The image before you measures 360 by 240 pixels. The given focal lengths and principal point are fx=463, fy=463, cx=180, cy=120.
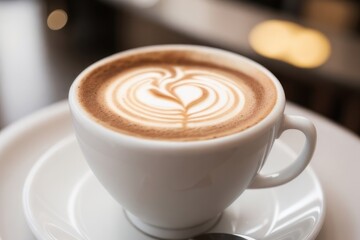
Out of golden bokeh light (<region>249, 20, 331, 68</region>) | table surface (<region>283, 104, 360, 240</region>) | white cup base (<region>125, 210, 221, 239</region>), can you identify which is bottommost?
golden bokeh light (<region>249, 20, 331, 68</region>)

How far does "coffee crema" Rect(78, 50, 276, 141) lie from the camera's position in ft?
1.85

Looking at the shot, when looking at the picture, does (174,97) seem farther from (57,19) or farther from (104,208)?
(57,19)

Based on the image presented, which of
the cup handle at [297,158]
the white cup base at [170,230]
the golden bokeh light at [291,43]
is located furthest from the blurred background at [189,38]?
the cup handle at [297,158]

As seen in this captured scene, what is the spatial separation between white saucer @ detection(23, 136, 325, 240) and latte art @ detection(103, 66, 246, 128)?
0.15m

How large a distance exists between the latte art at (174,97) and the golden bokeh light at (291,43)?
622mm

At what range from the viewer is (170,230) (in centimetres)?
62

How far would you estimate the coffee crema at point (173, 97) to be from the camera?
56cm

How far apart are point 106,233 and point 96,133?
149 mm

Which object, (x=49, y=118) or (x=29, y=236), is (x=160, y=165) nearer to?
A: (x=29, y=236)

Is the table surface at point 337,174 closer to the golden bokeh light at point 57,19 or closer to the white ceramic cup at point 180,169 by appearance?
the white ceramic cup at point 180,169

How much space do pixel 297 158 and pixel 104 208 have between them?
0.28 meters

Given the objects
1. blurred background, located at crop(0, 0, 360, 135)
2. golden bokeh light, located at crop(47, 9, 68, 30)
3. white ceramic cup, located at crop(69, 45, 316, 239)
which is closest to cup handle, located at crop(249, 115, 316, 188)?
white ceramic cup, located at crop(69, 45, 316, 239)

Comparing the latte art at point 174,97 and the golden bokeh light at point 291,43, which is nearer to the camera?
the latte art at point 174,97

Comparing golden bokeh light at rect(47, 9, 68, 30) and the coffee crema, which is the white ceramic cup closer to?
the coffee crema
